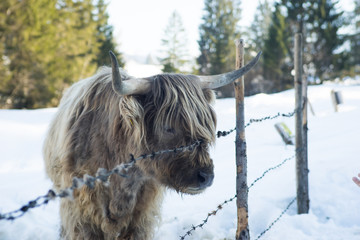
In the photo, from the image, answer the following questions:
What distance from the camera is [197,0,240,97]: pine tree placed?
31.5m

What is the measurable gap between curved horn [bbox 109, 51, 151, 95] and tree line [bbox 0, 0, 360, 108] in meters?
9.51

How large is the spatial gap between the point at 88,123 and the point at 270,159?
4965 millimetres

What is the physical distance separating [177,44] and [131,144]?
31298mm

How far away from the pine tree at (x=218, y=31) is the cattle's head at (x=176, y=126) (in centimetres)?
2891

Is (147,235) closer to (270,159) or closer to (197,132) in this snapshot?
(197,132)

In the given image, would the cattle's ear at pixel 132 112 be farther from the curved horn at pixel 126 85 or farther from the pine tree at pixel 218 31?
the pine tree at pixel 218 31

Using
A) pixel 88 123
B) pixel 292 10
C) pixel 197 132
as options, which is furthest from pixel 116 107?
pixel 292 10

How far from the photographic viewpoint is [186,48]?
32844 mm

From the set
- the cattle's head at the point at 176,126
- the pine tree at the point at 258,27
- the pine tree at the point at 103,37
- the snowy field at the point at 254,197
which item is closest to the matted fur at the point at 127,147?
the cattle's head at the point at 176,126

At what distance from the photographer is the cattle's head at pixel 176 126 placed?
7.31 feet

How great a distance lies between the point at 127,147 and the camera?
245cm

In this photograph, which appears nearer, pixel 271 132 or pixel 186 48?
pixel 271 132

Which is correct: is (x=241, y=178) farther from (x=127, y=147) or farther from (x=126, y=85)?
(x=126, y=85)

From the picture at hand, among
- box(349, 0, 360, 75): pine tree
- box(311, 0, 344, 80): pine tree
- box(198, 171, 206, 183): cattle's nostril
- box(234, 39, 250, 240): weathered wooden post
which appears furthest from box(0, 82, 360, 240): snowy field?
box(349, 0, 360, 75): pine tree
